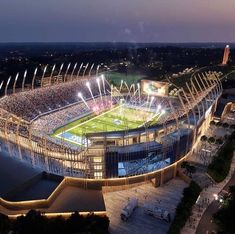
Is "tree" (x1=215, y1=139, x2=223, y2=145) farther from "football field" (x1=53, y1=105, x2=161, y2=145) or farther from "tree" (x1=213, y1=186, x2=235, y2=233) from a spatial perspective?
"tree" (x1=213, y1=186, x2=235, y2=233)

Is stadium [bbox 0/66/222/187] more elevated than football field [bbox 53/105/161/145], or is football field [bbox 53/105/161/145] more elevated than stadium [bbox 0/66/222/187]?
stadium [bbox 0/66/222/187]

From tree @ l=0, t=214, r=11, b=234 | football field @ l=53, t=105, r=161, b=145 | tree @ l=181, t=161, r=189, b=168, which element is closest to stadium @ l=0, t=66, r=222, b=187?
football field @ l=53, t=105, r=161, b=145

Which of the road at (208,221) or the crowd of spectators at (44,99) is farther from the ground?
the crowd of spectators at (44,99)

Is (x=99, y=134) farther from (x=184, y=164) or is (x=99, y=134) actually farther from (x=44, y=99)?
(x=44, y=99)

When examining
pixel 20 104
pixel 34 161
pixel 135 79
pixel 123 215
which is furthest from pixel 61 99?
pixel 135 79

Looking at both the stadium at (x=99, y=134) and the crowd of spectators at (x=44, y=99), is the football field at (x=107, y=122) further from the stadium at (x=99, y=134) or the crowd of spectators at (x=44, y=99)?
the crowd of spectators at (x=44, y=99)

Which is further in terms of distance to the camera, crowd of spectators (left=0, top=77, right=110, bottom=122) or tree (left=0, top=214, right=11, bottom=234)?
crowd of spectators (left=0, top=77, right=110, bottom=122)

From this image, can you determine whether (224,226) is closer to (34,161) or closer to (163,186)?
(163,186)

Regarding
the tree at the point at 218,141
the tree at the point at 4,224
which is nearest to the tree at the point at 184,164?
the tree at the point at 218,141
